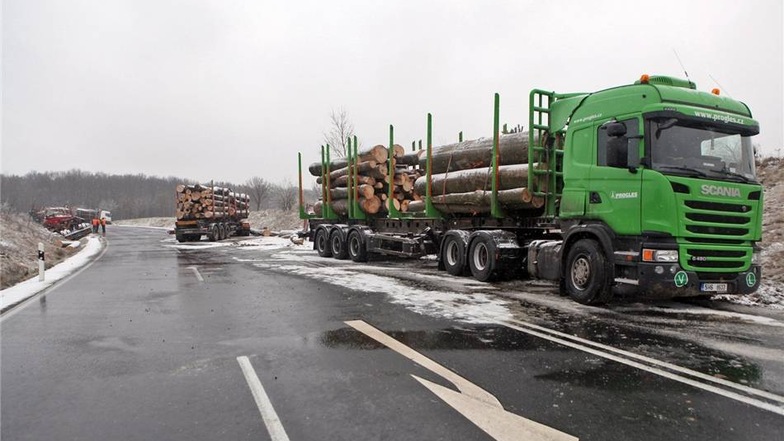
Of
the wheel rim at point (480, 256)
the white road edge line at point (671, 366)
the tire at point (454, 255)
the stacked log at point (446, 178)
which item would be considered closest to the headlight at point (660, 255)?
the white road edge line at point (671, 366)

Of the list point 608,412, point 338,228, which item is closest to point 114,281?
point 338,228

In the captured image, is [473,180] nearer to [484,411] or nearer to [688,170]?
[688,170]

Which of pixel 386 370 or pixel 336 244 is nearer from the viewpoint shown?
pixel 386 370

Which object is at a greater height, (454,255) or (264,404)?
(454,255)

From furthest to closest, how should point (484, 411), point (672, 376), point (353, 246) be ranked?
point (353, 246)
point (672, 376)
point (484, 411)

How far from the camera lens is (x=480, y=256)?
11.0m

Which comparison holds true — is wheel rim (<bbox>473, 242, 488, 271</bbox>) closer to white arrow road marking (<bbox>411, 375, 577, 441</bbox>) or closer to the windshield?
the windshield

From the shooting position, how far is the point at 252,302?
814cm

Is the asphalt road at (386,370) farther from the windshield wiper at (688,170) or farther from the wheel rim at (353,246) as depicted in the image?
the wheel rim at (353,246)

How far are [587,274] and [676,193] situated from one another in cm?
189

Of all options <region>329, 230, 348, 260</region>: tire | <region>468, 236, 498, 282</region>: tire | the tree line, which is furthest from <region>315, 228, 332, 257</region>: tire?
the tree line

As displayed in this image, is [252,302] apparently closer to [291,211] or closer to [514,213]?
[514,213]

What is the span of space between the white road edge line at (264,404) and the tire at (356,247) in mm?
10934

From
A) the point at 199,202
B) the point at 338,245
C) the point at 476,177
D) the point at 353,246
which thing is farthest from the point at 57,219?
the point at 476,177
